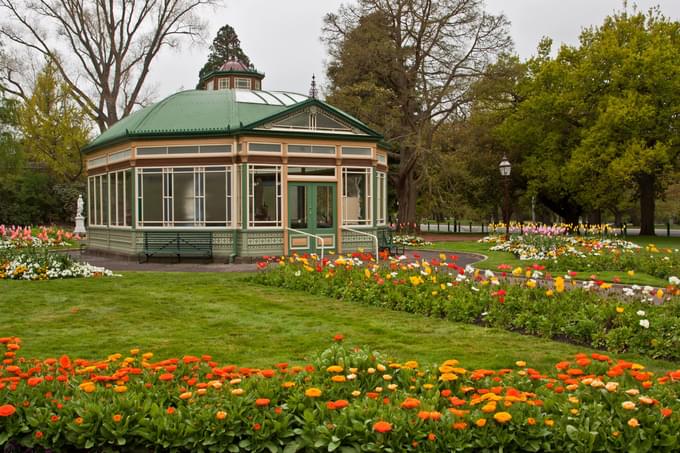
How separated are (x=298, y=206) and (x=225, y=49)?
136ft

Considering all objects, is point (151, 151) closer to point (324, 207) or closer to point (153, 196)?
point (153, 196)

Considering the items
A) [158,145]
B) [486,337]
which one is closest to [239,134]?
[158,145]

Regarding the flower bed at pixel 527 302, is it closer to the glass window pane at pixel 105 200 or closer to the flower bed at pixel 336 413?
the flower bed at pixel 336 413

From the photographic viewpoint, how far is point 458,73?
111ft

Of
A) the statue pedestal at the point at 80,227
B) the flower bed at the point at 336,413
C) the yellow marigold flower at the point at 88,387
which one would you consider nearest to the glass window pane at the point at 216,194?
the flower bed at the point at 336,413

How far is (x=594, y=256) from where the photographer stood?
55.3 ft

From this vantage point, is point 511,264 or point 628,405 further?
point 511,264

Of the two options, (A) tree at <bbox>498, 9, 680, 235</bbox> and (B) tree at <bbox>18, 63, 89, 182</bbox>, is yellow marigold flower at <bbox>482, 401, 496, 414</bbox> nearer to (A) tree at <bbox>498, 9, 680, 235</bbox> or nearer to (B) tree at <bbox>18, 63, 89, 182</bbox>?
(A) tree at <bbox>498, 9, 680, 235</bbox>

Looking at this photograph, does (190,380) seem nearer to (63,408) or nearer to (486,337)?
(63,408)

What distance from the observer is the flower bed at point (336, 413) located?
3.93 meters

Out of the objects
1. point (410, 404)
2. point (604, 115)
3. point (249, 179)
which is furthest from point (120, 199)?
point (604, 115)

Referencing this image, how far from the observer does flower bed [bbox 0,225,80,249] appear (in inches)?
825

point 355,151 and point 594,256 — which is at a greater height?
point 355,151

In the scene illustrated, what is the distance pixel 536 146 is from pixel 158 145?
26986 mm
